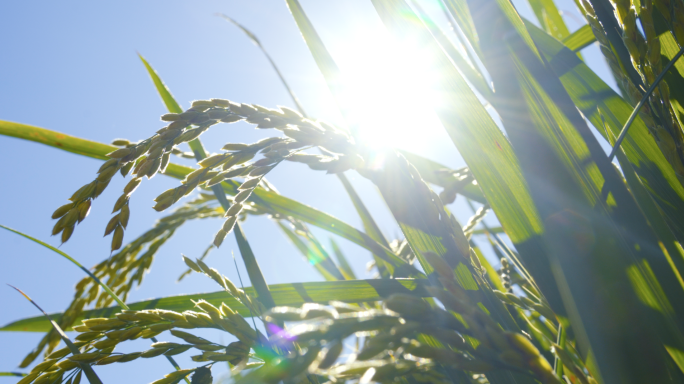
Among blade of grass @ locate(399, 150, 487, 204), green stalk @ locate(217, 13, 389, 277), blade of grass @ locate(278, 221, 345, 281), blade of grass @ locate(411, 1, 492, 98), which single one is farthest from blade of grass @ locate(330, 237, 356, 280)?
blade of grass @ locate(411, 1, 492, 98)

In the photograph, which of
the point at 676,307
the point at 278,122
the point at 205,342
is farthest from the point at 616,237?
the point at 205,342

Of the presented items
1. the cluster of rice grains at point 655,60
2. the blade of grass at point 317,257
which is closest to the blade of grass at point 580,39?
the cluster of rice grains at point 655,60

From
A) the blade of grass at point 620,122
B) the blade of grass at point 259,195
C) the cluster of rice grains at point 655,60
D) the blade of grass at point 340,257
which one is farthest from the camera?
the blade of grass at point 340,257

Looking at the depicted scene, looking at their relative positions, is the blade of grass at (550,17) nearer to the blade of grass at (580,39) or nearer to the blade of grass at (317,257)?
the blade of grass at (580,39)

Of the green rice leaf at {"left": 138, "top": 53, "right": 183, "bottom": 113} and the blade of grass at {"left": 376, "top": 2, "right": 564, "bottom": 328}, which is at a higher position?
the green rice leaf at {"left": 138, "top": 53, "right": 183, "bottom": 113}

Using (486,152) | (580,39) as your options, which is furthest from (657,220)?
(580,39)

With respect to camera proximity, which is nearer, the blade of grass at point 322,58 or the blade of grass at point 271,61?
the blade of grass at point 322,58

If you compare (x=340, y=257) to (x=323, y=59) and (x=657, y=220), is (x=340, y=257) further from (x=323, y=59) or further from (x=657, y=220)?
(x=657, y=220)

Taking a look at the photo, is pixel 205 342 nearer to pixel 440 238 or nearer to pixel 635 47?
pixel 440 238

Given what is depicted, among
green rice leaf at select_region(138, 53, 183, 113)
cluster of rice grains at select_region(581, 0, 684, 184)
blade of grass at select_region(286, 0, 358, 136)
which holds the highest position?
green rice leaf at select_region(138, 53, 183, 113)

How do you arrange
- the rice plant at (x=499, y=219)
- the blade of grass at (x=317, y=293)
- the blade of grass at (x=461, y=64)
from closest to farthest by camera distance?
the rice plant at (x=499, y=219)
the blade of grass at (x=317, y=293)
the blade of grass at (x=461, y=64)

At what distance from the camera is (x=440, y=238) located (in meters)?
0.70

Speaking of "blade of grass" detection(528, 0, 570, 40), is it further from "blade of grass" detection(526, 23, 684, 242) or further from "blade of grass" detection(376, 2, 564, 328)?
"blade of grass" detection(376, 2, 564, 328)

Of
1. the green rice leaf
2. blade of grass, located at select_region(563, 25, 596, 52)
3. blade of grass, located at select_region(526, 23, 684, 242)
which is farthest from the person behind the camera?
the green rice leaf
